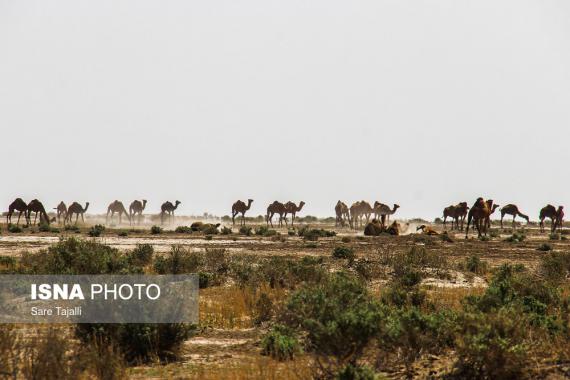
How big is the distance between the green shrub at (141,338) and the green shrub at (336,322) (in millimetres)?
2078

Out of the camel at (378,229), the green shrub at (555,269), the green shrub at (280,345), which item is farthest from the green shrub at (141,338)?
the camel at (378,229)

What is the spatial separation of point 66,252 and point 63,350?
25.7ft

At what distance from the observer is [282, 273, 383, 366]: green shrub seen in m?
6.76

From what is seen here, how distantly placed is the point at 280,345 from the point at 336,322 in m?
1.82

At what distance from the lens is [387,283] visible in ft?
53.3

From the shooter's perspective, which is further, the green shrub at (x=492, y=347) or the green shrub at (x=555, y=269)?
the green shrub at (x=555, y=269)

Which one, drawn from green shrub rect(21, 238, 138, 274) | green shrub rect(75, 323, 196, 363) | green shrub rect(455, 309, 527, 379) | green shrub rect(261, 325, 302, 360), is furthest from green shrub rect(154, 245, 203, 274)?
green shrub rect(455, 309, 527, 379)

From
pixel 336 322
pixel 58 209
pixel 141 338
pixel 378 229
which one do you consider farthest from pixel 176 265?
pixel 58 209

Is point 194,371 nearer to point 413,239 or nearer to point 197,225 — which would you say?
point 413,239

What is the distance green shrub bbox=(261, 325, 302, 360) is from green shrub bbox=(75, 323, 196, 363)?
4.27 ft

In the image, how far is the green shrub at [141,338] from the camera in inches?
329

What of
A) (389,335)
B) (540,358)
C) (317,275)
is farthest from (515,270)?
(389,335)

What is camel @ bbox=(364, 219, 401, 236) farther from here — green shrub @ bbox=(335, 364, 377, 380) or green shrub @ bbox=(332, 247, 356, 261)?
green shrub @ bbox=(335, 364, 377, 380)

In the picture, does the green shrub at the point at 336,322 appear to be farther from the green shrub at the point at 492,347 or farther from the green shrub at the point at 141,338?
the green shrub at the point at 141,338
